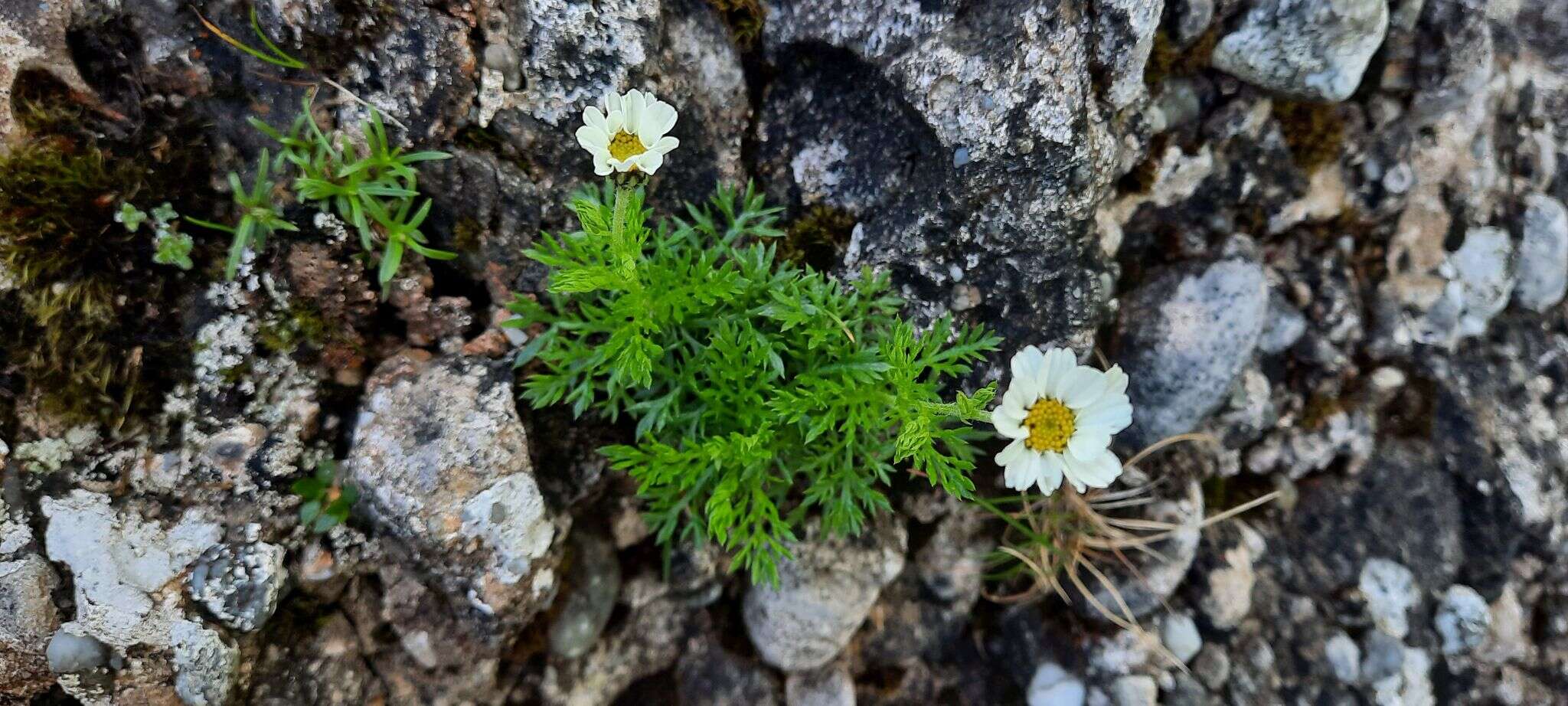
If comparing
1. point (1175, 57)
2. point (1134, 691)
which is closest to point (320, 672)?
point (1134, 691)

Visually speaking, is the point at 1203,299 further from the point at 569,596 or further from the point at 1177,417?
the point at 569,596

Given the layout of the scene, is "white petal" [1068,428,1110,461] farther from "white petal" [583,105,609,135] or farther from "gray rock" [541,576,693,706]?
"gray rock" [541,576,693,706]

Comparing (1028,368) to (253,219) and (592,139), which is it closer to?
(592,139)

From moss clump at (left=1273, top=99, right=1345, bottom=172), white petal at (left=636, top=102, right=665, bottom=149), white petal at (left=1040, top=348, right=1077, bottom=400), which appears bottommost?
white petal at (left=1040, top=348, right=1077, bottom=400)

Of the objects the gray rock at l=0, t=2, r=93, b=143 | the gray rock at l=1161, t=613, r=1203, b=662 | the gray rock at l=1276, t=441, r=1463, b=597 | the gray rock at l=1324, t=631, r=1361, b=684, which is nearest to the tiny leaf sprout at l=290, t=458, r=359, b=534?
the gray rock at l=0, t=2, r=93, b=143

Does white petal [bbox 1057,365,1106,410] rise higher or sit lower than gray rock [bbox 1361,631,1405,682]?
higher

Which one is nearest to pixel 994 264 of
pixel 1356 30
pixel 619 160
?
pixel 619 160

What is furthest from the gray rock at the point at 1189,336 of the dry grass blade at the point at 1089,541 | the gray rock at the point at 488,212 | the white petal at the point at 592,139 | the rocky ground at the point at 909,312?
the gray rock at the point at 488,212
